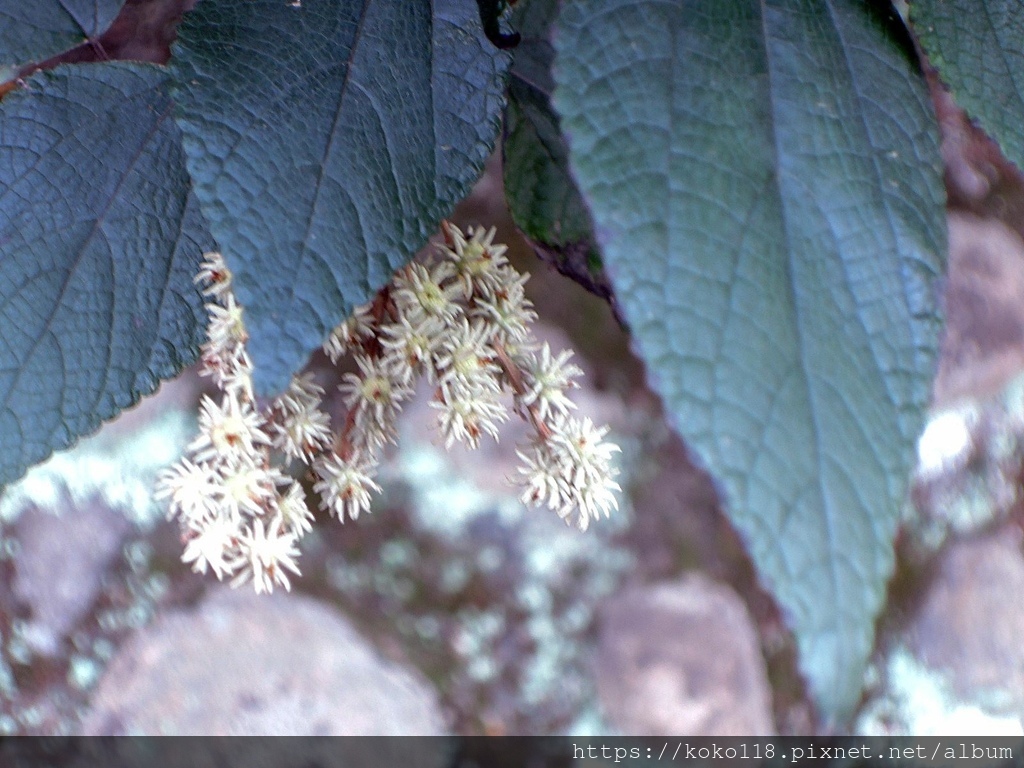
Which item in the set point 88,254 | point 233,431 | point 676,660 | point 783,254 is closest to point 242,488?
point 233,431

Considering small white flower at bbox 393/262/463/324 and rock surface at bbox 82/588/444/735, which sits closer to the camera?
small white flower at bbox 393/262/463/324

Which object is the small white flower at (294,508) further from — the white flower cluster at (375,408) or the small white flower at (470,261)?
the small white flower at (470,261)

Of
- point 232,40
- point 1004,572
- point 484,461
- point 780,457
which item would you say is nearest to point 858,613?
point 780,457

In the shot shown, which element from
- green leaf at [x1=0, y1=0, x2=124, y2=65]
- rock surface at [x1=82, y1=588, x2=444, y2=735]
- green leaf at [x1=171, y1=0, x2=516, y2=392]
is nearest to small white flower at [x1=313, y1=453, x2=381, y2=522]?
green leaf at [x1=171, y1=0, x2=516, y2=392]

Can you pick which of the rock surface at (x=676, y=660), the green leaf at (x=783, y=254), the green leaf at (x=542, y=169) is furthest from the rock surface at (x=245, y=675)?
the green leaf at (x=783, y=254)

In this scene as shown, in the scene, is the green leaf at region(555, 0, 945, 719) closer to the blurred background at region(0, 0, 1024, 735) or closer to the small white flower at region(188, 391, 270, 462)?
the small white flower at region(188, 391, 270, 462)

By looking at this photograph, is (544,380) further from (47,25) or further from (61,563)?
(61,563)

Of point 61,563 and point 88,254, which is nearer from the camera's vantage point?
point 88,254
